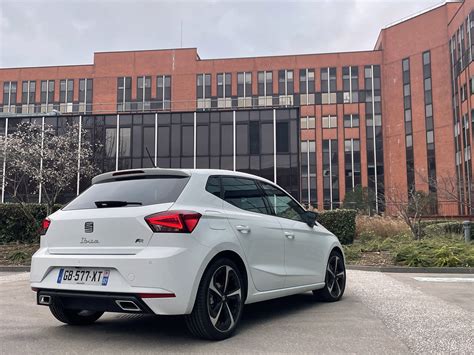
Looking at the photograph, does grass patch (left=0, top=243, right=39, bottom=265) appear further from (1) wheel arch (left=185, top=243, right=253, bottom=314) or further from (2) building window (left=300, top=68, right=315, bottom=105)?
(2) building window (left=300, top=68, right=315, bottom=105)

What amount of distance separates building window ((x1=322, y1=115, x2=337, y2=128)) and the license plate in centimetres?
6692

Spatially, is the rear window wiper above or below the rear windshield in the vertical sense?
below

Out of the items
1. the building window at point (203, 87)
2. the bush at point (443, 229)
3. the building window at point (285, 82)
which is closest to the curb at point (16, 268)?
the bush at point (443, 229)

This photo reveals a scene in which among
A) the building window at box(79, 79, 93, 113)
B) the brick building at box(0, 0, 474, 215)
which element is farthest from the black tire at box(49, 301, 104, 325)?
the building window at box(79, 79, 93, 113)

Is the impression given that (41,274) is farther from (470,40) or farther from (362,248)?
(470,40)

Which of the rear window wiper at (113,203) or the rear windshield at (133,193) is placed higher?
the rear windshield at (133,193)

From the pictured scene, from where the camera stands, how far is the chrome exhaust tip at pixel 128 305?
13.6ft

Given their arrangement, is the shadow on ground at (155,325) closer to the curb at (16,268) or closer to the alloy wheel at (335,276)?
the alloy wheel at (335,276)

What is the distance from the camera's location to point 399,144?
63.6 meters

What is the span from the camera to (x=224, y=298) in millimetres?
4590

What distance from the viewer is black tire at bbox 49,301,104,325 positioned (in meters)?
5.14

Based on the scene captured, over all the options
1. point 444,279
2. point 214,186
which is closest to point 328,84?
point 444,279

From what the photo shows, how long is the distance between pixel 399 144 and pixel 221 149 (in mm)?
36311

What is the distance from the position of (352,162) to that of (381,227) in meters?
51.1
